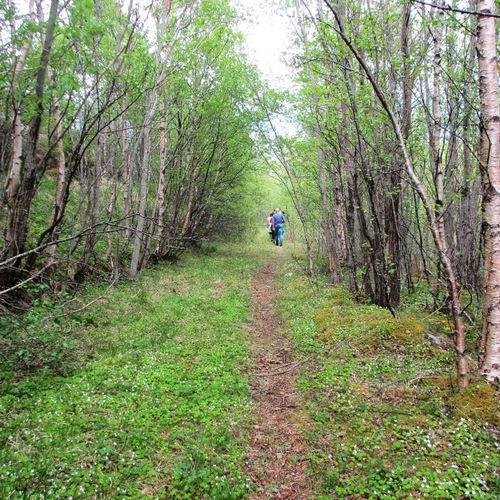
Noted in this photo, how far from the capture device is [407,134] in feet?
29.2

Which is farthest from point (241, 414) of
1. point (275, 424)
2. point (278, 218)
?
point (278, 218)

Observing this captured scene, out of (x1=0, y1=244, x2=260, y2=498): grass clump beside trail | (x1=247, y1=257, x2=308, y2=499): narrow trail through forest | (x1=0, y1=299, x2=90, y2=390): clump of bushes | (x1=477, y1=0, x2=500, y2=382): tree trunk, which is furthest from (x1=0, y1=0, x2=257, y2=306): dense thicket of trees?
(x1=477, y1=0, x2=500, y2=382): tree trunk

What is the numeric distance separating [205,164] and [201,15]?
8.18 metres

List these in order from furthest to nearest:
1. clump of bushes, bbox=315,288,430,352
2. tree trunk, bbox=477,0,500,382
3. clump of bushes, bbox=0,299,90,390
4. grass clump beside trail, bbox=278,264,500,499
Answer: clump of bushes, bbox=315,288,430,352
clump of bushes, bbox=0,299,90,390
tree trunk, bbox=477,0,500,382
grass clump beside trail, bbox=278,264,500,499

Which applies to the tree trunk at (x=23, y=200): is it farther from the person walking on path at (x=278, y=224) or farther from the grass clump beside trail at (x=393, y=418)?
the person walking on path at (x=278, y=224)

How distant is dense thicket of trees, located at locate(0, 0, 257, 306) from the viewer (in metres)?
6.16

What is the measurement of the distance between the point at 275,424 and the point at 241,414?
531mm

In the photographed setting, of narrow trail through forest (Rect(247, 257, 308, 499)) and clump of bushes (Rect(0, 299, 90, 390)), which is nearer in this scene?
narrow trail through forest (Rect(247, 257, 308, 499))

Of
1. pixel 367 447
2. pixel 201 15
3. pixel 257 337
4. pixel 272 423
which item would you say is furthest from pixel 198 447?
pixel 201 15

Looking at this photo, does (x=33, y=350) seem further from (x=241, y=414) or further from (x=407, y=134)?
(x=407, y=134)

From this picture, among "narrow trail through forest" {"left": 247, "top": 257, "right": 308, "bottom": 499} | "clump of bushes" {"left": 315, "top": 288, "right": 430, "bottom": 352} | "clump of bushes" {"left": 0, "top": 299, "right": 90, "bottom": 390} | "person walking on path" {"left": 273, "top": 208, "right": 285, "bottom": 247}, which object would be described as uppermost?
"person walking on path" {"left": 273, "top": 208, "right": 285, "bottom": 247}

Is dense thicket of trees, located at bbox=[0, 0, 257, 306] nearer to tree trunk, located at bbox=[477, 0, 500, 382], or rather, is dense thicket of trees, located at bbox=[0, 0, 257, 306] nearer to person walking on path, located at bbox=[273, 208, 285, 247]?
person walking on path, located at bbox=[273, 208, 285, 247]

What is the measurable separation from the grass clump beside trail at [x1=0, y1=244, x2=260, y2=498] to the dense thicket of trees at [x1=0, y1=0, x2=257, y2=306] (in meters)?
1.80

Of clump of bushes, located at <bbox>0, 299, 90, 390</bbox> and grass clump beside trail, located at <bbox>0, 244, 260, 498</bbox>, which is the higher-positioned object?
clump of bushes, located at <bbox>0, 299, 90, 390</bbox>
